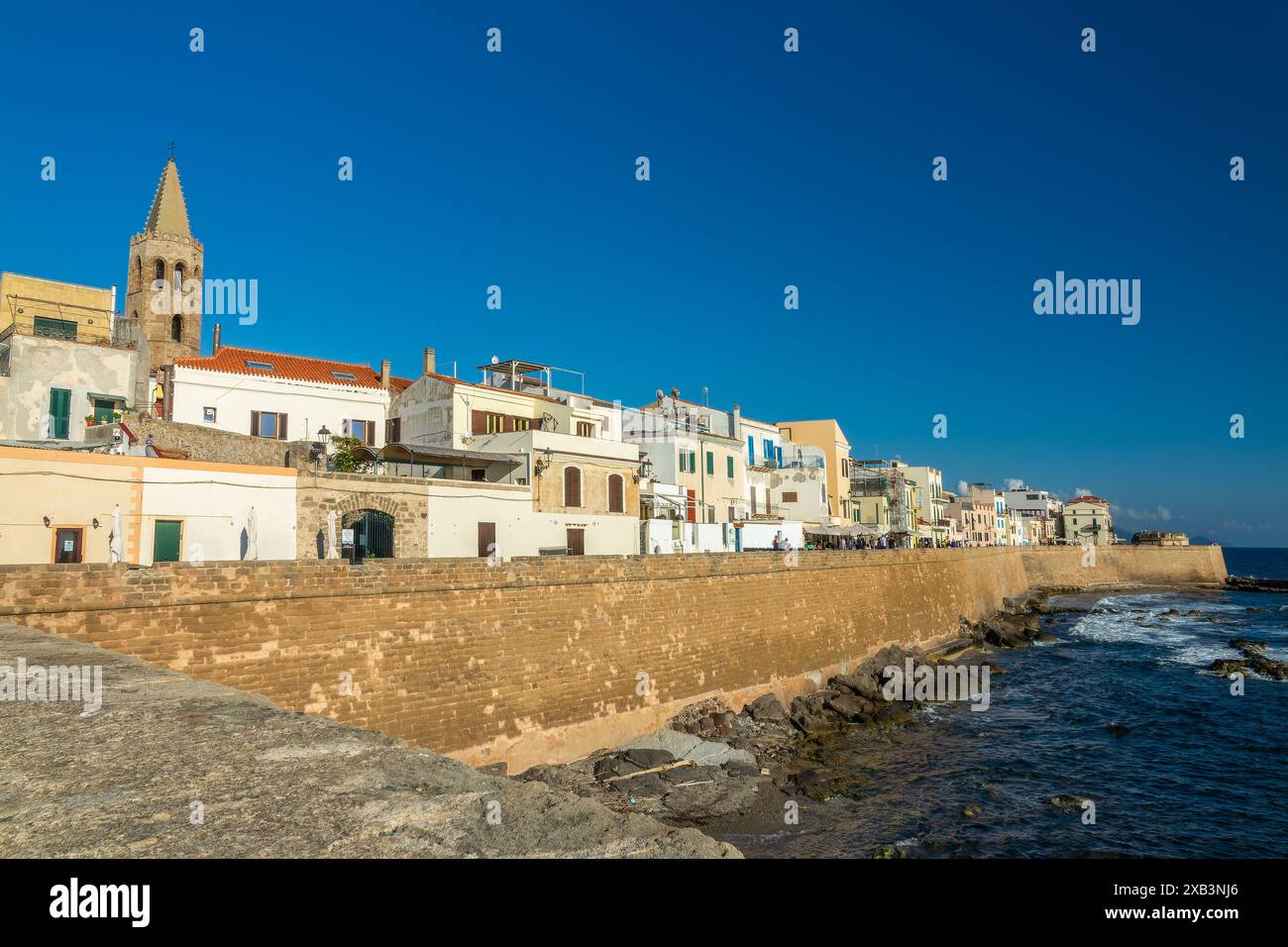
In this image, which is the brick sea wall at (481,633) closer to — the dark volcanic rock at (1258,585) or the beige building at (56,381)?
the beige building at (56,381)

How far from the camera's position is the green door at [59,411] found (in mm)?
24641

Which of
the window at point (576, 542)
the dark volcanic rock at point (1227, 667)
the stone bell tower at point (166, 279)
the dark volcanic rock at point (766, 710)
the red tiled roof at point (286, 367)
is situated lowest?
the dark volcanic rock at point (1227, 667)

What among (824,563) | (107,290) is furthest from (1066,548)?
(107,290)

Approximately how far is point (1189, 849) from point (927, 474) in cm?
6870

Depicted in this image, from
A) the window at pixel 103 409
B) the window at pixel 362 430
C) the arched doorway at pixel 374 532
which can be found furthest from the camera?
the window at pixel 362 430

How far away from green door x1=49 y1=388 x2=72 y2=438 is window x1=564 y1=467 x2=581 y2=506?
1624 centimetres

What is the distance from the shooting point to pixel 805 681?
25.7 metres

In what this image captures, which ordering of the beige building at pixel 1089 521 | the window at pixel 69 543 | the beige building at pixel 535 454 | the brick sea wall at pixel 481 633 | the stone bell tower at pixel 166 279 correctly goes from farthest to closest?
the beige building at pixel 1089 521 → the stone bell tower at pixel 166 279 → the beige building at pixel 535 454 → the window at pixel 69 543 → the brick sea wall at pixel 481 633

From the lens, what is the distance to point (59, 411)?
24.9 metres

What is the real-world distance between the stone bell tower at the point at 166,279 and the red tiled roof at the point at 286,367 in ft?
23.8

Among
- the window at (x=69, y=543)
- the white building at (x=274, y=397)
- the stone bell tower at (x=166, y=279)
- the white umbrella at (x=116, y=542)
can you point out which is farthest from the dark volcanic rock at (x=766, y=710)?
the stone bell tower at (x=166, y=279)

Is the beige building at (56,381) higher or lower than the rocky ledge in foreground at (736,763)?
higher

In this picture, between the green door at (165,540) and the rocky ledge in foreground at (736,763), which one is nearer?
the rocky ledge in foreground at (736,763)

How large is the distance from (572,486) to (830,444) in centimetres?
3505
